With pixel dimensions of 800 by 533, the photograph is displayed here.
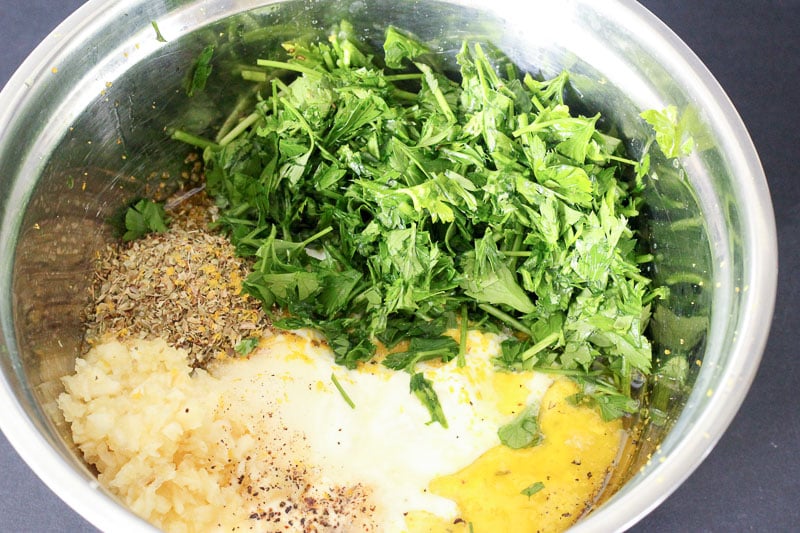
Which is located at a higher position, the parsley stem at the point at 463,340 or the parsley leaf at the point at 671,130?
the parsley leaf at the point at 671,130

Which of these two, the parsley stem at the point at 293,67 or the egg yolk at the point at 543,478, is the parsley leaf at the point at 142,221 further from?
the egg yolk at the point at 543,478

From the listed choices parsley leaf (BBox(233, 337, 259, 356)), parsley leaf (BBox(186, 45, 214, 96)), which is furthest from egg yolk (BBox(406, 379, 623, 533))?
parsley leaf (BBox(186, 45, 214, 96))

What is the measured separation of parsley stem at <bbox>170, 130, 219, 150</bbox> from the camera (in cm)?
158

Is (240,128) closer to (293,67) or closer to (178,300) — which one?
(293,67)

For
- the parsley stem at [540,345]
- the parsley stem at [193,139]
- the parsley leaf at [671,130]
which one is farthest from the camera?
the parsley stem at [193,139]

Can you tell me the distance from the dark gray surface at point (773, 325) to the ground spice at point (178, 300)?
43 cm

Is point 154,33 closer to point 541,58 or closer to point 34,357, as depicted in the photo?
point 34,357

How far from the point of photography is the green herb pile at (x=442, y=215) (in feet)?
4.59

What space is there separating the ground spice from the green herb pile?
2.1 inches

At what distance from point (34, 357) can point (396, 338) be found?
68 centimetres

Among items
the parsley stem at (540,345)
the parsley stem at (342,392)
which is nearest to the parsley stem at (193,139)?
the parsley stem at (342,392)

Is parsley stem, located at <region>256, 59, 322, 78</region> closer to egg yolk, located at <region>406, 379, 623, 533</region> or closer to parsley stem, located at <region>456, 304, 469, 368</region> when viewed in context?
parsley stem, located at <region>456, 304, 469, 368</region>

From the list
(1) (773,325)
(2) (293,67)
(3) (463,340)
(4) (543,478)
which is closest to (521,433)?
(4) (543,478)

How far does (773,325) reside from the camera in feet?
5.60
